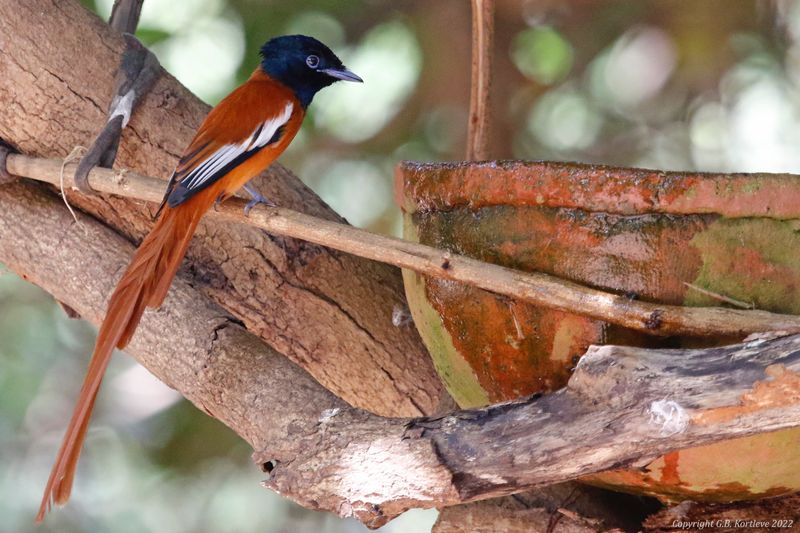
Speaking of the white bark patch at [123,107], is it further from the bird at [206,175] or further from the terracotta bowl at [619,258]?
the terracotta bowl at [619,258]

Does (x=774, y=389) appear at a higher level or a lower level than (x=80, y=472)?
lower

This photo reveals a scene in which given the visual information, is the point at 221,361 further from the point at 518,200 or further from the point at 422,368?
the point at 518,200

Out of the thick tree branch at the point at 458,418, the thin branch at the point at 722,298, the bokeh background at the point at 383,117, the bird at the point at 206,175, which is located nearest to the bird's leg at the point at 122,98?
the bird at the point at 206,175

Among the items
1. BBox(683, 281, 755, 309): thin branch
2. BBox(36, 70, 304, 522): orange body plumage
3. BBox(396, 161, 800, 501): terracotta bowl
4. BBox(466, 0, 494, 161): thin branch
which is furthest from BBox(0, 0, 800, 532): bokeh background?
BBox(683, 281, 755, 309): thin branch

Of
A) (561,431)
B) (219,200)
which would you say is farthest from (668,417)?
(219,200)

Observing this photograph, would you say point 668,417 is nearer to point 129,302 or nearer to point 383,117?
point 129,302

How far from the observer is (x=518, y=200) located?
1208mm

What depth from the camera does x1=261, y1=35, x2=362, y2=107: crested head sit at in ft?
7.28

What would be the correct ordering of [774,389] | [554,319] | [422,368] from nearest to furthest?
[774,389] → [554,319] → [422,368]

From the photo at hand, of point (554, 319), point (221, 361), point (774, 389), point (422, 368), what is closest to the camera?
point (774, 389)

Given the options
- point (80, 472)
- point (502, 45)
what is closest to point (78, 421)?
point (80, 472)

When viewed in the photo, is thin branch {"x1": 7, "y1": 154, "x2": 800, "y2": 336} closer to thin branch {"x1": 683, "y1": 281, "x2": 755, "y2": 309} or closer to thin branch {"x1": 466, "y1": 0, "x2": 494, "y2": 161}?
thin branch {"x1": 683, "y1": 281, "x2": 755, "y2": 309}

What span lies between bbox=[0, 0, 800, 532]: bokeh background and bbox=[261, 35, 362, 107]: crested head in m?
0.53

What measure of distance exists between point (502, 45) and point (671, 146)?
0.56m
